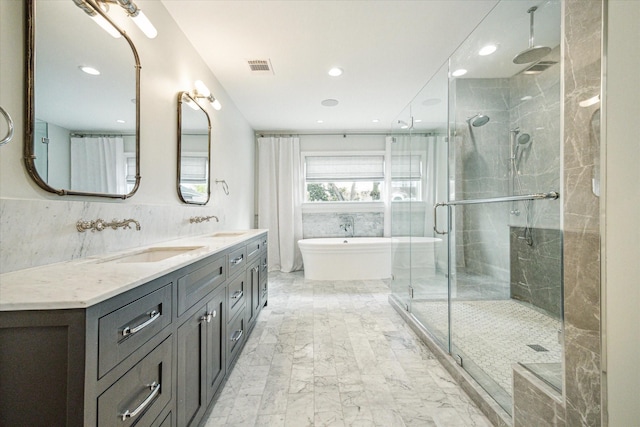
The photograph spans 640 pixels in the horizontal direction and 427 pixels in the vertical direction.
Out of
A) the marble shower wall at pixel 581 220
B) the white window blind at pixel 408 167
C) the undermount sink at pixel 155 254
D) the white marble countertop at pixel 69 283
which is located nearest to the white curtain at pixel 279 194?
the white window blind at pixel 408 167

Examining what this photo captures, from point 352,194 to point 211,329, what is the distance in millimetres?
4122

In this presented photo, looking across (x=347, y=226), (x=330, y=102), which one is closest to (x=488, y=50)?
(x=330, y=102)

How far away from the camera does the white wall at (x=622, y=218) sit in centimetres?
76

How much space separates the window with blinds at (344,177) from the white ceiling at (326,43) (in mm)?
1421

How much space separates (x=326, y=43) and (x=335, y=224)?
10.5 ft

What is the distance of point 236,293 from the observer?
192cm

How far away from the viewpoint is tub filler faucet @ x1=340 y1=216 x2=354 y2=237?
512 centimetres

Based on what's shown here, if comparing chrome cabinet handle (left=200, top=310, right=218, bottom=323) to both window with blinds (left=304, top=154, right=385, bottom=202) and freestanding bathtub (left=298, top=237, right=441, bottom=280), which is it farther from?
window with blinds (left=304, top=154, right=385, bottom=202)

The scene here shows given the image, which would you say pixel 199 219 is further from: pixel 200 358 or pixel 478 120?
pixel 478 120

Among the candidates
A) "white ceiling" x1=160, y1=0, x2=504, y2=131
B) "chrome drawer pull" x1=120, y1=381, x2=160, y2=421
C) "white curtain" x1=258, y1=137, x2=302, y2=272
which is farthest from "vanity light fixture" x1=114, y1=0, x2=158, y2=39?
"white curtain" x1=258, y1=137, x2=302, y2=272

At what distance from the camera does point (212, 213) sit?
2.93 meters

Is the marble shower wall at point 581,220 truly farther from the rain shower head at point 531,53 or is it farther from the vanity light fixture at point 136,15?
the vanity light fixture at point 136,15

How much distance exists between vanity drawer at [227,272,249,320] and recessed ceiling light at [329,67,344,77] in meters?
2.24

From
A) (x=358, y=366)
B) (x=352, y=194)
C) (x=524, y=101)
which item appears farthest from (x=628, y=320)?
(x=352, y=194)
